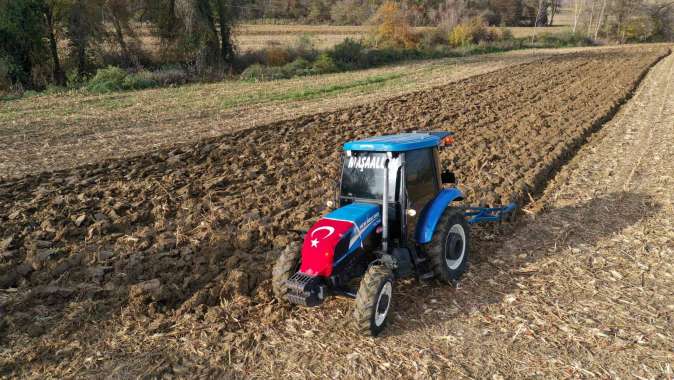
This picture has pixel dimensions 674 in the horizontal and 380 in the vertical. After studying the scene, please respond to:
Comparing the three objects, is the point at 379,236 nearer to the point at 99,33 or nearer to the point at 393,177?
the point at 393,177

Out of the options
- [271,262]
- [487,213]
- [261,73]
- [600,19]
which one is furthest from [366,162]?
[600,19]

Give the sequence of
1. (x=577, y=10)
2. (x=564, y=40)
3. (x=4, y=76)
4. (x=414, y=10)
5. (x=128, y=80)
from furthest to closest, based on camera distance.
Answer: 1. (x=577, y=10)
2. (x=414, y=10)
3. (x=564, y=40)
4. (x=128, y=80)
5. (x=4, y=76)

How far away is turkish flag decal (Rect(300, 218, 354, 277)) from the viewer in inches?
168

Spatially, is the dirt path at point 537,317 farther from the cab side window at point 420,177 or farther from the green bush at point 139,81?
the green bush at point 139,81

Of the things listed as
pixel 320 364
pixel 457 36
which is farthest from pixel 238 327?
pixel 457 36

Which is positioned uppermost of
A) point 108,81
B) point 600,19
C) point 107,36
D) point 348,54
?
point 600,19

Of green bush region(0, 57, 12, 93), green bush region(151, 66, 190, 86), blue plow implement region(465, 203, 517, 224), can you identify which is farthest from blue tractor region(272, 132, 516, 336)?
green bush region(0, 57, 12, 93)

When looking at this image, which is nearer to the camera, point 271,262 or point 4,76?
point 271,262

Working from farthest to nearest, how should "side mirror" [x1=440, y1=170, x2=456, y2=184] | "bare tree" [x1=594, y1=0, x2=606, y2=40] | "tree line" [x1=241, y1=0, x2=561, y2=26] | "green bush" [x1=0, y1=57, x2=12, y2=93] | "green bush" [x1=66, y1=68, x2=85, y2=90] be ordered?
"bare tree" [x1=594, y1=0, x2=606, y2=40]
"tree line" [x1=241, y1=0, x2=561, y2=26]
"green bush" [x1=66, y1=68, x2=85, y2=90]
"green bush" [x1=0, y1=57, x2=12, y2=93]
"side mirror" [x1=440, y1=170, x2=456, y2=184]

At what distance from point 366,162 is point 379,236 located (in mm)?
784

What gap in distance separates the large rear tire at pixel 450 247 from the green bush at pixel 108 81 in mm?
19857

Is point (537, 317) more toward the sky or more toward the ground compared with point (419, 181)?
more toward the ground

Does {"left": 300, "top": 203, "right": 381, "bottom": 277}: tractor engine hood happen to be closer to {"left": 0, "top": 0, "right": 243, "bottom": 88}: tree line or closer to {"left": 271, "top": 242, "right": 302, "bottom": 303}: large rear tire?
{"left": 271, "top": 242, "right": 302, "bottom": 303}: large rear tire

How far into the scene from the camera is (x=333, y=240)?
4.27 meters
